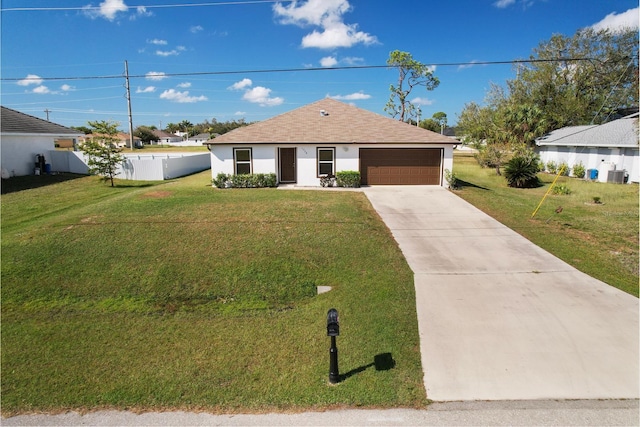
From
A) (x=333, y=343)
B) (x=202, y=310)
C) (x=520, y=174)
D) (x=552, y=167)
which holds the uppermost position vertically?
(x=552, y=167)

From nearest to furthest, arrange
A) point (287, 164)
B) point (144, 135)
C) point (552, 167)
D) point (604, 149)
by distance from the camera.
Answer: point (287, 164) < point (604, 149) < point (552, 167) < point (144, 135)

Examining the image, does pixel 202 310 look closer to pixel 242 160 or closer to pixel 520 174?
pixel 242 160

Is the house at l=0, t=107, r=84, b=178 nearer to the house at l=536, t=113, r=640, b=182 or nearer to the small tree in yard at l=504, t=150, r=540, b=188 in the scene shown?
the small tree in yard at l=504, t=150, r=540, b=188

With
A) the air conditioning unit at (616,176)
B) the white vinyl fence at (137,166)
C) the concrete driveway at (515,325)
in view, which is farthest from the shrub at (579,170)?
the white vinyl fence at (137,166)

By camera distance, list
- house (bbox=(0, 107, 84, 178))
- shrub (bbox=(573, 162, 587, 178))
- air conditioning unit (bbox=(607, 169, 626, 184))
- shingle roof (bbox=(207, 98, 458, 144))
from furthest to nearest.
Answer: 1. shrub (bbox=(573, 162, 587, 178))
2. air conditioning unit (bbox=(607, 169, 626, 184))
3. house (bbox=(0, 107, 84, 178))
4. shingle roof (bbox=(207, 98, 458, 144))

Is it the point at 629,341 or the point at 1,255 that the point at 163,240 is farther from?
the point at 629,341

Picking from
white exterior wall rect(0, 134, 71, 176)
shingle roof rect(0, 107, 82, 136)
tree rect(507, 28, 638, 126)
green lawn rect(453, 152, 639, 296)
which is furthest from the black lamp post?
tree rect(507, 28, 638, 126)

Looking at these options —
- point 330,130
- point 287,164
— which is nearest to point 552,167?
point 330,130

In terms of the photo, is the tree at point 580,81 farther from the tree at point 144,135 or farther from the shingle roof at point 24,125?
the tree at point 144,135
